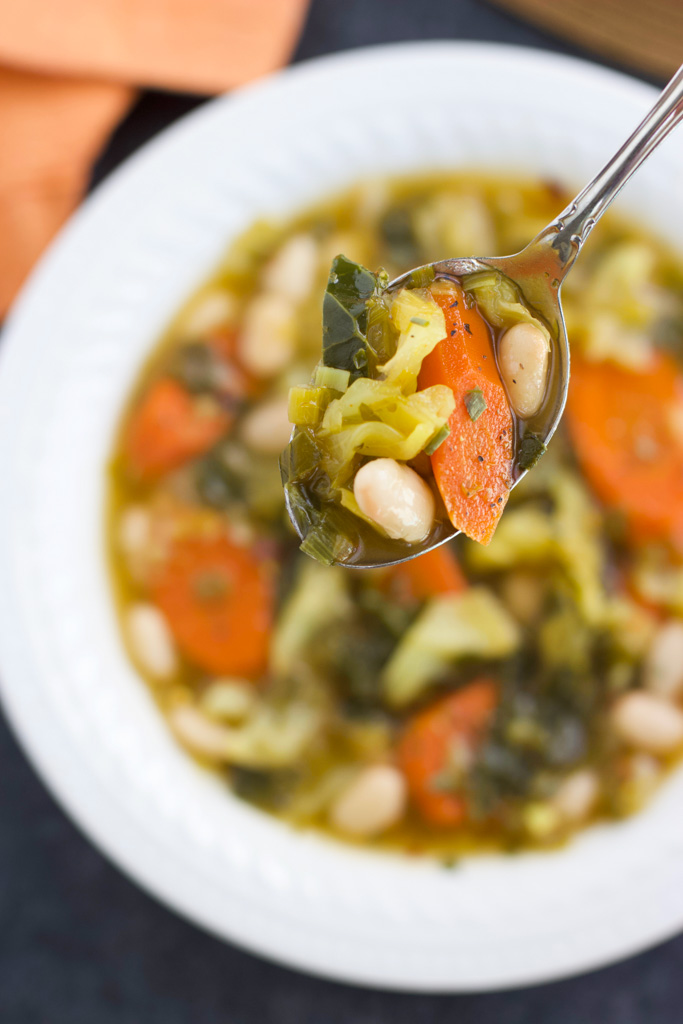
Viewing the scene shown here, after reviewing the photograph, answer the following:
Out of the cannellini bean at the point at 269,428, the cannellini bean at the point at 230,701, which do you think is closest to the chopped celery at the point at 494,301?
the cannellini bean at the point at 269,428

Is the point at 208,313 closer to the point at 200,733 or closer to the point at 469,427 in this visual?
the point at 200,733

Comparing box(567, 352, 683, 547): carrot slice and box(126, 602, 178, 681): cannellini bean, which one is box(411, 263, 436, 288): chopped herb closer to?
box(567, 352, 683, 547): carrot slice

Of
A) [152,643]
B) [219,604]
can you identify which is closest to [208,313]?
[219,604]

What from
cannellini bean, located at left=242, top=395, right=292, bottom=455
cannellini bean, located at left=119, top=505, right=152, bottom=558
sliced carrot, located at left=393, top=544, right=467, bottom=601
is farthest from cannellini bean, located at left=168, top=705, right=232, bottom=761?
cannellini bean, located at left=242, top=395, right=292, bottom=455

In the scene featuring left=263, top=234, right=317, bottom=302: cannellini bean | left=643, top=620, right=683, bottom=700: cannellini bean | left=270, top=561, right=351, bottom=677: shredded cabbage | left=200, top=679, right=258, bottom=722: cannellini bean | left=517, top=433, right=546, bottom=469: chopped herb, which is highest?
left=517, top=433, right=546, bottom=469: chopped herb

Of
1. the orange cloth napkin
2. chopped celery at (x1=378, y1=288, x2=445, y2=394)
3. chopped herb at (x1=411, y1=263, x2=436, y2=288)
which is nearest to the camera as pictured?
chopped celery at (x1=378, y1=288, x2=445, y2=394)
